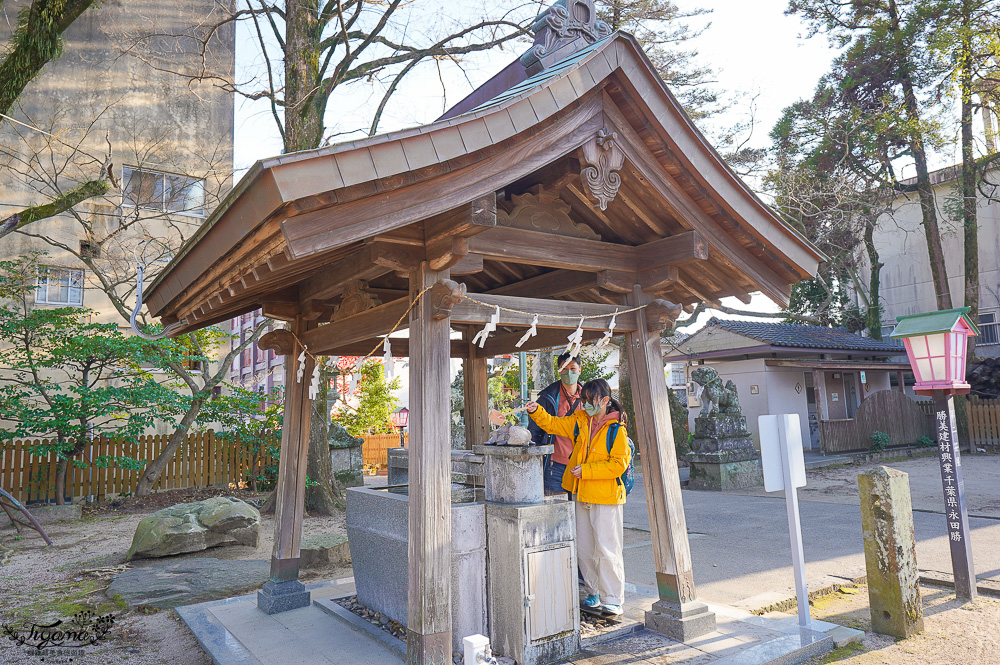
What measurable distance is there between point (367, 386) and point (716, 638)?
16851 mm

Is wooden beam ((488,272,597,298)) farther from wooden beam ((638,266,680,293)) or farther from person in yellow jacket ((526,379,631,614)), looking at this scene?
person in yellow jacket ((526,379,631,614))

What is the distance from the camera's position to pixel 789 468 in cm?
494

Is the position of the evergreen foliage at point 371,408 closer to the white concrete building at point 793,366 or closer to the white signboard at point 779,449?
the white concrete building at point 793,366

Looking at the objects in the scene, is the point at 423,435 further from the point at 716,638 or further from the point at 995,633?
the point at 995,633

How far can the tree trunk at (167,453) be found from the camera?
1292 cm

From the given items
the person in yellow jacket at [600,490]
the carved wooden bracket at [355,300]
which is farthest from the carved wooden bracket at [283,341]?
the person in yellow jacket at [600,490]

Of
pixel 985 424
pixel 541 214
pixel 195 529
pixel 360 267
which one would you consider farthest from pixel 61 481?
pixel 985 424

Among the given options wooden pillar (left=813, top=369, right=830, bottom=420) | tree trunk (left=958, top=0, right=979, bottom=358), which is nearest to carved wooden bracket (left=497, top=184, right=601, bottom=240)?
wooden pillar (left=813, top=369, right=830, bottom=420)

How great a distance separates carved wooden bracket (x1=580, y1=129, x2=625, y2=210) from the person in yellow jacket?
154 centimetres

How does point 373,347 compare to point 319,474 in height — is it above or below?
above

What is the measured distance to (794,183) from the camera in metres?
15.7

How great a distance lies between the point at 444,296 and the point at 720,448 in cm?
1112

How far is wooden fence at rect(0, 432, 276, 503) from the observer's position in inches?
462

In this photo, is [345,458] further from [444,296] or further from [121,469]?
[444,296]
